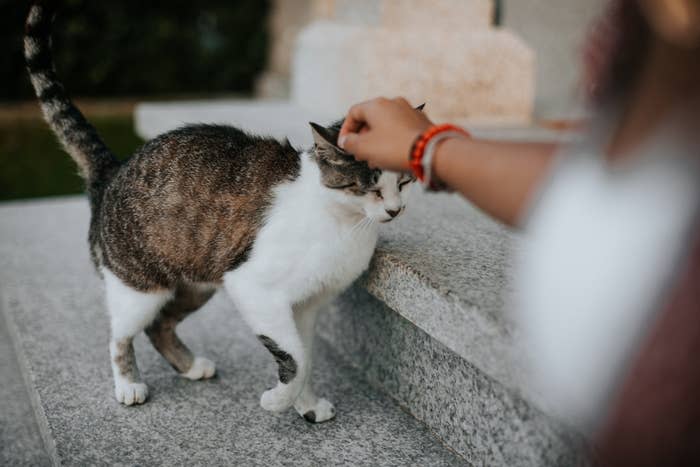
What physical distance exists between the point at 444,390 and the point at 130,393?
2.76 ft

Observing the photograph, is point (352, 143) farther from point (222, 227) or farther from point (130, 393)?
point (130, 393)

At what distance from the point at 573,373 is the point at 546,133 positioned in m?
2.61

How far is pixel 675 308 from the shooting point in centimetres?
93

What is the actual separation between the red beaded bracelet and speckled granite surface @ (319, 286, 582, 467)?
51 cm

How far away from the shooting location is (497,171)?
1.19 m

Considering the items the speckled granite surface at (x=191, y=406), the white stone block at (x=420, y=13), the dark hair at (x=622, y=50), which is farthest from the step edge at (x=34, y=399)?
the white stone block at (x=420, y=13)

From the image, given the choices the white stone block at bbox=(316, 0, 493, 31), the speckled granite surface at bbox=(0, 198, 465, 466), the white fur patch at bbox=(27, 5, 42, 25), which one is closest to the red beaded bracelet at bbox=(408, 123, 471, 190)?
the speckled granite surface at bbox=(0, 198, 465, 466)

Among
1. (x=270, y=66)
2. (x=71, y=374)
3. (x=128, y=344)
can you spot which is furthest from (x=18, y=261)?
(x=270, y=66)

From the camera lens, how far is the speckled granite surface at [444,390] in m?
1.49

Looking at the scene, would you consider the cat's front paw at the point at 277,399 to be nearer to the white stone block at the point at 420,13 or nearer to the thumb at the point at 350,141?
the thumb at the point at 350,141

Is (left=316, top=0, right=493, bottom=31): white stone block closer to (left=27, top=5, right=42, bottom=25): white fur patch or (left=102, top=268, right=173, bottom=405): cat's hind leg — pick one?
(left=27, top=5, right=42, bottom=25): white fur patch

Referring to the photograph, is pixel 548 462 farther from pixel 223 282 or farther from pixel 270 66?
pixel 270 66

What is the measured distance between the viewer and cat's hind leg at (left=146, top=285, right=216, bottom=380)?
2.07 m

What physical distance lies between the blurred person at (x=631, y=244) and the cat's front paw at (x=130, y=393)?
123 centimetres
